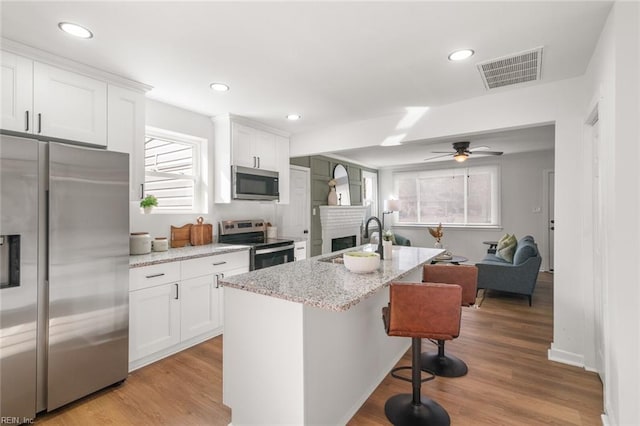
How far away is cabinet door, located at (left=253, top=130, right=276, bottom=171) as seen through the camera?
4031 mm

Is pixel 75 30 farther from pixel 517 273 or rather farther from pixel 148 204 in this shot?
pixel 517 273

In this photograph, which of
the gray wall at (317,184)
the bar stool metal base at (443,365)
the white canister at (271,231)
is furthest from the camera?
the gray wall at (317,184)

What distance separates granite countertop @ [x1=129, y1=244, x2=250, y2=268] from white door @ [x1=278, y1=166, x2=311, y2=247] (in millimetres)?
1544

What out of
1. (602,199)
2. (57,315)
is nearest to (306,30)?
(602,199)

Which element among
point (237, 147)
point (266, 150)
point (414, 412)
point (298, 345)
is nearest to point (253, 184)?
point (237, 147)

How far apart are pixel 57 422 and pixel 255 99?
9.50 ft

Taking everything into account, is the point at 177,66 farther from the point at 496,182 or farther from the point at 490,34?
the point at 496,182

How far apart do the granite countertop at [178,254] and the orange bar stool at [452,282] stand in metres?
1.97

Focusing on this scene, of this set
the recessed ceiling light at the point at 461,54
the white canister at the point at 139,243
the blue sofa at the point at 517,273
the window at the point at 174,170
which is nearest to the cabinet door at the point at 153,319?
the white canister at the point at 139,243

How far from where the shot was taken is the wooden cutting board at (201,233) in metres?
3.53

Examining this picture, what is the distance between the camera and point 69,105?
2.32 m

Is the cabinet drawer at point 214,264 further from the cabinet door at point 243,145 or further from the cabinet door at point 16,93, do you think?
the cabinet door at point 16,93

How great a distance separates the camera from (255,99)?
10.3 ft

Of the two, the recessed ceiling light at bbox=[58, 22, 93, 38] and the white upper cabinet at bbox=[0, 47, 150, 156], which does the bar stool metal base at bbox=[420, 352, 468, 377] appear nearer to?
the white upper cabinet at bbox=[0, 47, 150, 156]
